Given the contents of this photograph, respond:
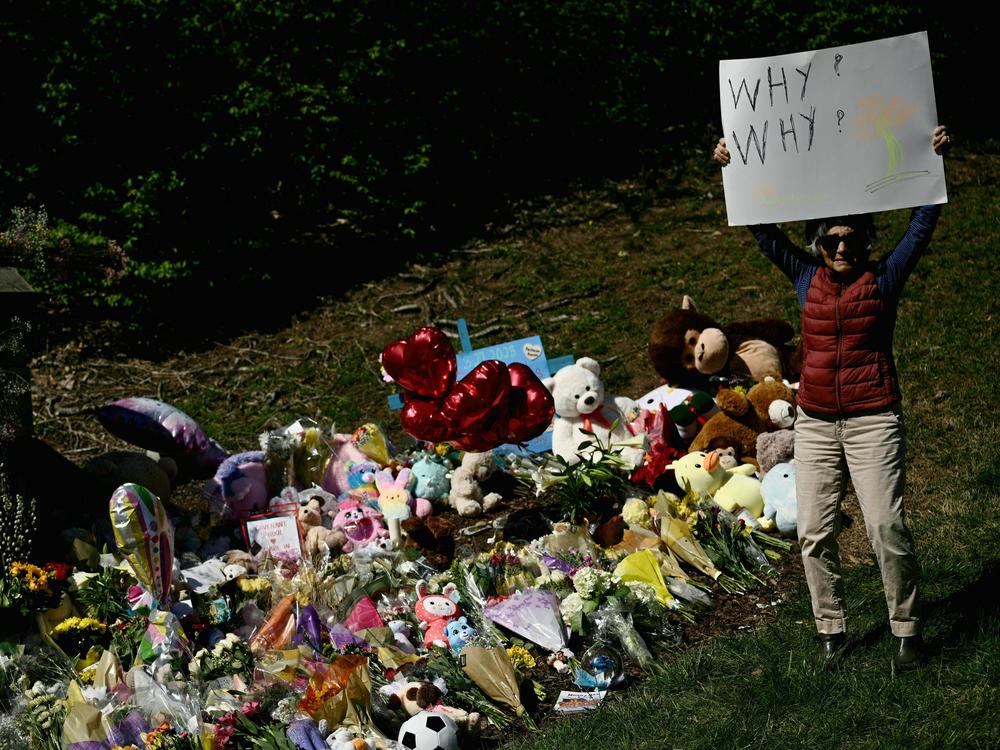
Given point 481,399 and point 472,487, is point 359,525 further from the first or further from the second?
point 481,399

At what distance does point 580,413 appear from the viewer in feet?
20.8

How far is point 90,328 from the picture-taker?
904cm

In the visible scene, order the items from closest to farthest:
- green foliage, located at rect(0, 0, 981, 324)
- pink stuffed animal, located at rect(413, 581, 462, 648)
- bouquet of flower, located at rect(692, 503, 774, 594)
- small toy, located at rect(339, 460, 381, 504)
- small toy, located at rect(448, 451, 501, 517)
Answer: pink stuffed animal, located at rect(413, 581, 462, 648)
bouquet of flower, located at rect(692, 503, 774, 594)
small toy, located at rect(448, 451, 501, 517)
small toy, located at rect(339, 460, 381, 504)
green foliage, located at rect(0, 0, 981, 324)

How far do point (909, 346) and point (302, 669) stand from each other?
4671mm

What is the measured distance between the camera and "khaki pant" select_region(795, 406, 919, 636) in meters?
3.79

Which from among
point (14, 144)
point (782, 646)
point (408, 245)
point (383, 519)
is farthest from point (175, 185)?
point (782, 646)

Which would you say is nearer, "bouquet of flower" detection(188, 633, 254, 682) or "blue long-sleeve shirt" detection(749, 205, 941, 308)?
"blue long-sleeve shirt" detection(749, 205, 941, 308)

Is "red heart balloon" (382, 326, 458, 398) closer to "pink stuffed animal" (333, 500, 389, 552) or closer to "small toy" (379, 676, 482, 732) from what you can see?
"pink stuffed animal" (333, 500, 389, 552)

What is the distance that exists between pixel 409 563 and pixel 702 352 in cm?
217

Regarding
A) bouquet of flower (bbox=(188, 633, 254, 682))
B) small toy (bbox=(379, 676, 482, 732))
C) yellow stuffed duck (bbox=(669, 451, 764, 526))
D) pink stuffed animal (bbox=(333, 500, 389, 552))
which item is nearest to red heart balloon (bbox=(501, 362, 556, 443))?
yellow stuffed duck (bbox=(669, 451, 764, 526))

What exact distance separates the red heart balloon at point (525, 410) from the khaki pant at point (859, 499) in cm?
184

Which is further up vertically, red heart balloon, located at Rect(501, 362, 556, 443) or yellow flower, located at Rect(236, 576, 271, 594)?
red heart balloon, located at Rect(501, 362, 556, 443)

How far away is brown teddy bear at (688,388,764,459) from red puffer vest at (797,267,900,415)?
6.74 feet

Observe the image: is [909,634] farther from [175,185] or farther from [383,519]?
[175,185]
